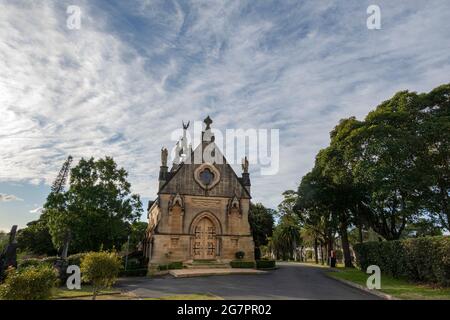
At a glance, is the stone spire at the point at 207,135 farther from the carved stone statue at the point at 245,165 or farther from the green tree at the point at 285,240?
the green tree at the point at 285,240

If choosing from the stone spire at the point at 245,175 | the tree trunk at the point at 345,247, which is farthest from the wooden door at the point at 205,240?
the tree trunk at the point at 345,247

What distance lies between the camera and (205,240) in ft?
94.1

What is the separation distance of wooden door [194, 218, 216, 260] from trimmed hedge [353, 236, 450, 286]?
44.5 feet

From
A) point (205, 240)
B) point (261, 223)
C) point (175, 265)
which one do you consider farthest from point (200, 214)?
point (261, 223)

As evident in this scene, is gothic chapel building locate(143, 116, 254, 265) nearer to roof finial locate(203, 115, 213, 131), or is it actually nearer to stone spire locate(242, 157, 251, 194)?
stone spire locate(242, 157, 251, 194)

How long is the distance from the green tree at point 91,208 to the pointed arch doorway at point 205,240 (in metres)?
5.88

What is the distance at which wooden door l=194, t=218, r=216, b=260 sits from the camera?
28234 mm

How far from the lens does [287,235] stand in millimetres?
63219

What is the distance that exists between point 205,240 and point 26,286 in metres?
20.5

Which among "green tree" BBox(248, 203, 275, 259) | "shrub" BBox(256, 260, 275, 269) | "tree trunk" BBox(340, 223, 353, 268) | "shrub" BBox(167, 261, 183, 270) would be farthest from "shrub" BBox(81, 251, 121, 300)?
"green tree" BBox(248, 203, 275, 259)

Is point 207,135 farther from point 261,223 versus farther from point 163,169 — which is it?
point 261,223

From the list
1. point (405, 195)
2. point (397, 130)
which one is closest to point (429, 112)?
point (397, 130)

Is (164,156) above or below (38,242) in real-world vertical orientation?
above
